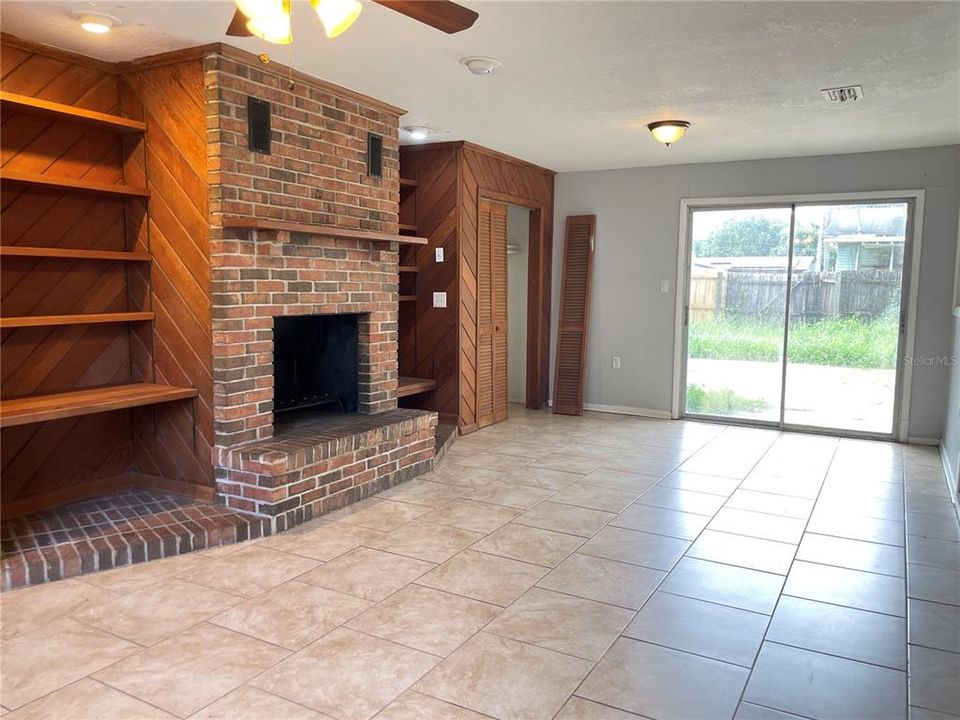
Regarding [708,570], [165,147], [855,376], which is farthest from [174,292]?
[855,376]

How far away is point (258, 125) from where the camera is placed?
12.2ft

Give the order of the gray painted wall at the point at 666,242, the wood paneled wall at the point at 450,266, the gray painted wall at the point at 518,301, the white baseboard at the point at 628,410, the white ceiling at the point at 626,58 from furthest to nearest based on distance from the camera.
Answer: the gray painted wall at the point at 518,301 → the white baseboard at the point at 628,410 → the wood paneled wall at the point at 450,266 → the gray painted wall at the point at 666,242 → the white ceiling at the point at 626,58

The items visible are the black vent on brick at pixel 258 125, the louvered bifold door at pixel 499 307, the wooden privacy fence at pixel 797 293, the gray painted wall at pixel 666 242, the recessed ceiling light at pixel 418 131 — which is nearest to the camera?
the black vent on brick at pixel 258 125

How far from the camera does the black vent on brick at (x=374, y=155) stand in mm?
4504

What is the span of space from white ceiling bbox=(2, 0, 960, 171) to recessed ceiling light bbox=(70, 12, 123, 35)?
5 cm

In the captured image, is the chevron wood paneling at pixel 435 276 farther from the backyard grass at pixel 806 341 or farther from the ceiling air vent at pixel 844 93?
the ceiling air vent at pixel 844 93

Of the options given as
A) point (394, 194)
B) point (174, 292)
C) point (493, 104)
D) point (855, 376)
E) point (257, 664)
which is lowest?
point (257, 664)

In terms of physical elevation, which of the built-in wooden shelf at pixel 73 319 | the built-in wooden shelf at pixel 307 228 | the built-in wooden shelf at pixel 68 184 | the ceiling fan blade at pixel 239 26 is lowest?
the built-in wooden shelf at pixel 73 319

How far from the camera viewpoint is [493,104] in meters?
4.44

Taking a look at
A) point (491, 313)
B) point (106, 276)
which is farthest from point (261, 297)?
point (491, 313)

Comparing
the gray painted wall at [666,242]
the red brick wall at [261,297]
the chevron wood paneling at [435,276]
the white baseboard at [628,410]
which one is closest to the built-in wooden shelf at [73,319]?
the red brick wall at [261,297]

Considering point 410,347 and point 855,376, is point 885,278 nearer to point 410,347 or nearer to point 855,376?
point 855,376

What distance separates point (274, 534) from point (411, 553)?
2.51ft

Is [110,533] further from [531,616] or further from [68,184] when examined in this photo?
[531,616]
